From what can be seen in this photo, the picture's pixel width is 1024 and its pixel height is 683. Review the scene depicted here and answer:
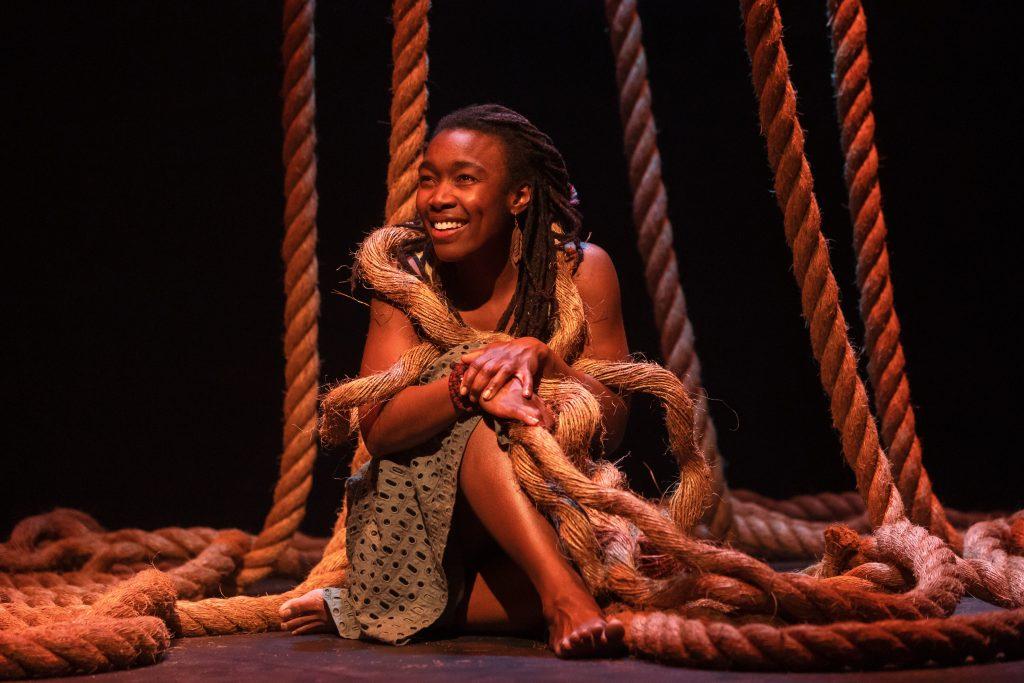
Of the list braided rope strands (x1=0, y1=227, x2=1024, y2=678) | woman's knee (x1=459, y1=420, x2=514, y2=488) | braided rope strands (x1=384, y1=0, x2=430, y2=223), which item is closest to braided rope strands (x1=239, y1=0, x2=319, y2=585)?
braided rope strands (x1=384, y1=0, x2=430, y2=223)

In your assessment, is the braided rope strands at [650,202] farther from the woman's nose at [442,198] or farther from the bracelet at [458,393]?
the bracelet at [458,393]

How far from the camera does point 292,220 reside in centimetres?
265

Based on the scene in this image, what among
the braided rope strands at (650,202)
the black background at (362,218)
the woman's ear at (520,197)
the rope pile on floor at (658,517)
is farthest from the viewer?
the black background at (362,218)

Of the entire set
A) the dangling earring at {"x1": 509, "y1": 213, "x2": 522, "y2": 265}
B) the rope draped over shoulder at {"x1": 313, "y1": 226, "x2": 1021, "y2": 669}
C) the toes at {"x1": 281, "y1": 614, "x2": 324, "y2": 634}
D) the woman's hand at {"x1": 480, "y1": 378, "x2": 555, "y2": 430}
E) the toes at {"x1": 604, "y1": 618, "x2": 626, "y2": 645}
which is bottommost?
the toes at {"x1": 281, "y1": 614, "x2": 324, "y2": 634}

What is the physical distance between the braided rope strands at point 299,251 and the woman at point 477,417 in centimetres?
49

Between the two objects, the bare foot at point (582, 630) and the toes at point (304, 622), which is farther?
the toes at point (304, 622)

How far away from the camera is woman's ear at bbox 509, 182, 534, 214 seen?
213 cm

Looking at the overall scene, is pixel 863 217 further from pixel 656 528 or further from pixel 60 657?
pixel 60 657

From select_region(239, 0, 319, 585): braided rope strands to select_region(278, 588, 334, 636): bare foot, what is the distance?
628 mm

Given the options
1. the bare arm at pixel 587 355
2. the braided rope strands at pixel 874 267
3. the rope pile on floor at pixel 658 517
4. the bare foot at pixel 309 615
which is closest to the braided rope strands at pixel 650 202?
the rope pile on floor at pixel 658 517

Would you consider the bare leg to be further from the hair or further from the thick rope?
the thick rope

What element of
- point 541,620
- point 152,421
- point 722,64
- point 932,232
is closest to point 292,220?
point 152,421

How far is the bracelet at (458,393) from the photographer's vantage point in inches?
73.0

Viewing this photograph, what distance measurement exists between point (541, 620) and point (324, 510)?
4.85 feet
